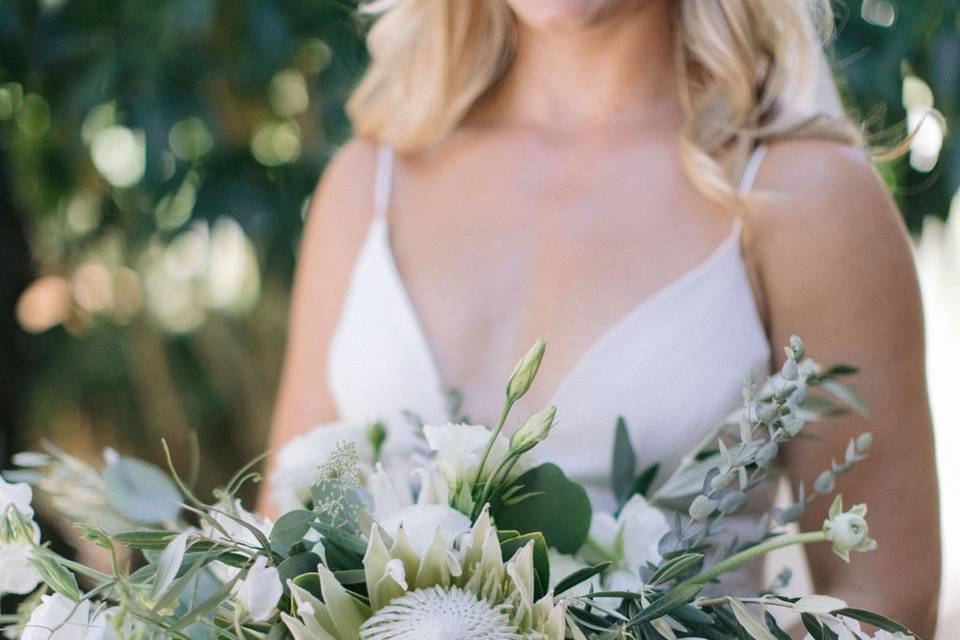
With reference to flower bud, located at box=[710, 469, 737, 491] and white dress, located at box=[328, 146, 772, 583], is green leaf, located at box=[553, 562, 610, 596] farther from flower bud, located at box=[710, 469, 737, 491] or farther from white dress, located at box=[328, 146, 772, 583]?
white dress, located at box=[328, 146, 772, 583]

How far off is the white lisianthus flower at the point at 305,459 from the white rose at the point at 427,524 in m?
0.22

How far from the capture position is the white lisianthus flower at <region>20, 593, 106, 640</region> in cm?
65

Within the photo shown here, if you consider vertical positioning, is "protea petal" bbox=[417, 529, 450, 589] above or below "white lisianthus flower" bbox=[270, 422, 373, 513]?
above

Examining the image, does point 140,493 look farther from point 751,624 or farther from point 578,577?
point 751,624

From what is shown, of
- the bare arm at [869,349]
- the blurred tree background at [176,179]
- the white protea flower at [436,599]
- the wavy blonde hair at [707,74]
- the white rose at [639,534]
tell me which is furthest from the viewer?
the blurred tree background at [176,179]

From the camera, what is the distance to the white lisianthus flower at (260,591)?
0.62 m

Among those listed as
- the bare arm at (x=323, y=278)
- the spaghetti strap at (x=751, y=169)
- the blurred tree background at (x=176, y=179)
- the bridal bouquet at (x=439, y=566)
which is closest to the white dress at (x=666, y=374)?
the spaghetti strap at (x=751, y=169)

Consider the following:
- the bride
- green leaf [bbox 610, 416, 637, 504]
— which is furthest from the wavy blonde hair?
green leaf [bbox 610, 416, 637, 504]

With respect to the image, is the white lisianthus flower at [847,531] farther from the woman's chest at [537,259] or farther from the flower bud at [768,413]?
the woman's chest at [537,259]

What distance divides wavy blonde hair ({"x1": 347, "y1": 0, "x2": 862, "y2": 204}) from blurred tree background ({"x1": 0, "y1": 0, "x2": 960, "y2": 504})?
355mm

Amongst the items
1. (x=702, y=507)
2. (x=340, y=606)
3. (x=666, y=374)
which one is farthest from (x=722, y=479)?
(x=666, y=374)

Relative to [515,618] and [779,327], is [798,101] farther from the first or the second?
[515,618]

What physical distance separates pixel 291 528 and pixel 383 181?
79cm

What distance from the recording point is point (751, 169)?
1.21 meters
